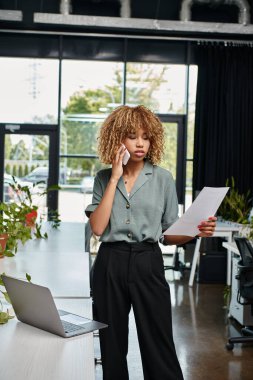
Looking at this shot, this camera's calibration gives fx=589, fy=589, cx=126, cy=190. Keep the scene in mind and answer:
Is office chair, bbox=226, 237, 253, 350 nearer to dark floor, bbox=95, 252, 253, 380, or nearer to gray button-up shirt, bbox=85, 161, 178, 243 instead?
dark floor, bbox=95, 252, 253, 380

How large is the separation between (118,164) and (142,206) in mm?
194

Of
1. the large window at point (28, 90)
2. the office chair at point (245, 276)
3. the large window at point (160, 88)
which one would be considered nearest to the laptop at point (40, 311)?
the office chair at point (245, 276)

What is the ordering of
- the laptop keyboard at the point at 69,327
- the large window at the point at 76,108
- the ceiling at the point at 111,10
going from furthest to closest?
the large window at the point at 76,108
the ceiling at the point at 111,10
the laptop keyboard at the point at 69,327

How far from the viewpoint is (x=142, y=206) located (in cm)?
226

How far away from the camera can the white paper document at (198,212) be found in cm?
221

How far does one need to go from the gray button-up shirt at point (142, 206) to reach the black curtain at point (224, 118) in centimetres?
618

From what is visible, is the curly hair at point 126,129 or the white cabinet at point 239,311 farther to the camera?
the white cabinet at point 239,311

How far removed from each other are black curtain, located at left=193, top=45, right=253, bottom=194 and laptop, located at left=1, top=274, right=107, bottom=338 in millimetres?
6670

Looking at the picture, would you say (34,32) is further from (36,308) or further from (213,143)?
(36,308)

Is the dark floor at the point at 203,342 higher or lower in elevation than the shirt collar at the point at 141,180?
lower

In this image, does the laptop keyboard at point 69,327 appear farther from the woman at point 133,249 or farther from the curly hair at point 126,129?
the curly hair at point 126,129

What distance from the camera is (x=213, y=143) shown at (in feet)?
27.7

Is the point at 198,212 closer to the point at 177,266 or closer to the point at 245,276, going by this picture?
the point at 245,276

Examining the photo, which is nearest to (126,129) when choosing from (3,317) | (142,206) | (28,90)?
(142,206)
